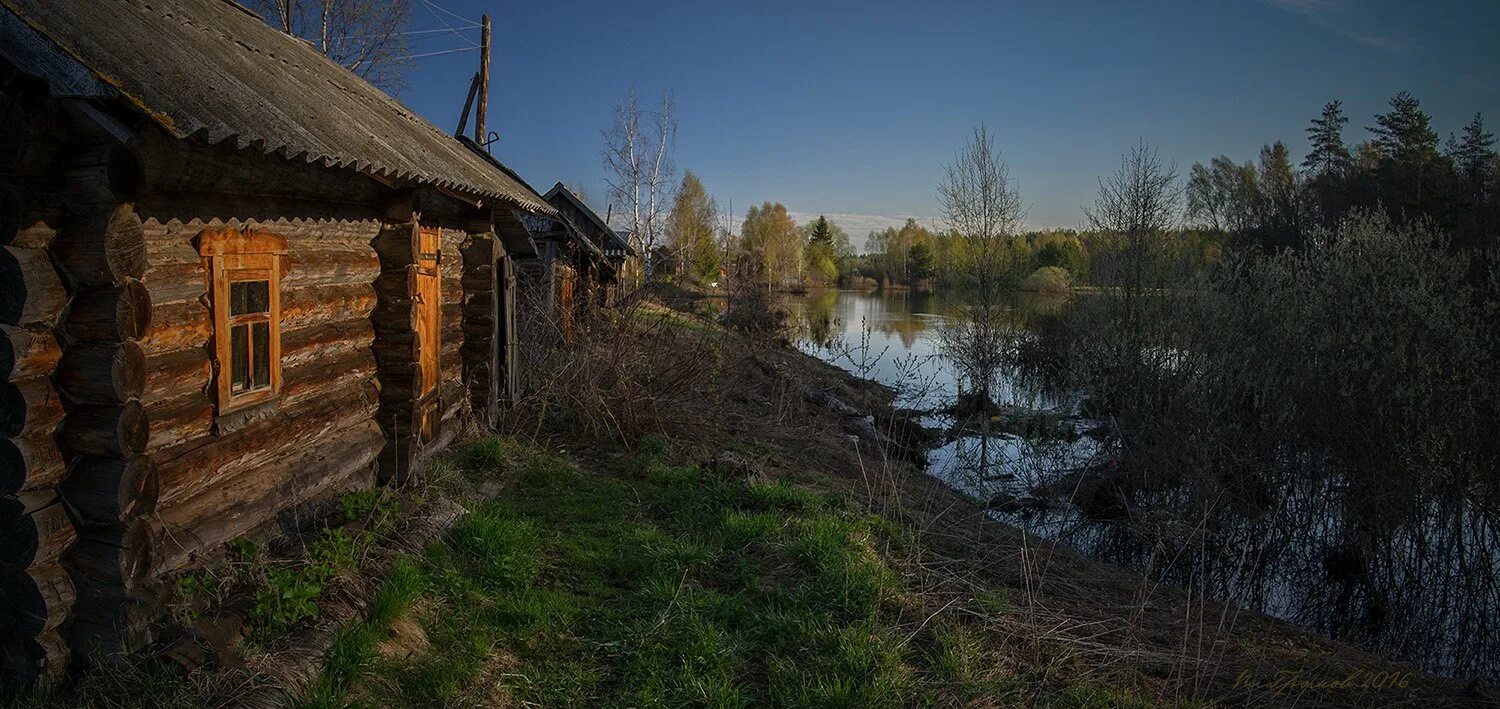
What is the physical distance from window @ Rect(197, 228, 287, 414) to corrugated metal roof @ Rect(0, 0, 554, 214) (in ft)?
2.64

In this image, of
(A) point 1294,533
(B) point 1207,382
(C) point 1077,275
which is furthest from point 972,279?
(A) point 1294,533

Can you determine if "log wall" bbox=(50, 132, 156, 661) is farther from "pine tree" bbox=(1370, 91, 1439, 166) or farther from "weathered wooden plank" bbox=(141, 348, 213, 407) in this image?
"pine tree" bbox=(1370, 91, 1439, 166)

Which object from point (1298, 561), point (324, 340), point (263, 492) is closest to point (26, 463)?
point (263, 492)

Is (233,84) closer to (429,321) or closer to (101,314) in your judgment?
(101,314)

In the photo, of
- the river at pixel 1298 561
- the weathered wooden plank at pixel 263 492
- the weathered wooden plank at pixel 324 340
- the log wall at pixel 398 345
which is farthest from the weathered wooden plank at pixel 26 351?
the river at pixel 1298 561

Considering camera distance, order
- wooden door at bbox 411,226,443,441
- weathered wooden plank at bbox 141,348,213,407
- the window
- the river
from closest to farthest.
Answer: weathered wooden plank at bbox 141,348,213,407
the window
wooden door at bbox 411,226,443,441
the river

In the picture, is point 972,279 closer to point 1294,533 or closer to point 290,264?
point 1294,533

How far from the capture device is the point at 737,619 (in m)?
5.11

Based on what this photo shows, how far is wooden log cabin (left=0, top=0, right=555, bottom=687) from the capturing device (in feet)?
11.3

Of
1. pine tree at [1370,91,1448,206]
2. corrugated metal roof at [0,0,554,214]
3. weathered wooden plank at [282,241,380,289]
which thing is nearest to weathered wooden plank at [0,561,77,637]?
corrugated metal roof at [0,0,554,214]

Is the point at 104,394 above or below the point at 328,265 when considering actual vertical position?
below

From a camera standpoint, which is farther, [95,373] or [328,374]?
[328,374]

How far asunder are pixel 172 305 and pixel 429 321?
3607 mm

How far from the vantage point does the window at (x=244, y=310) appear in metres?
4.62
